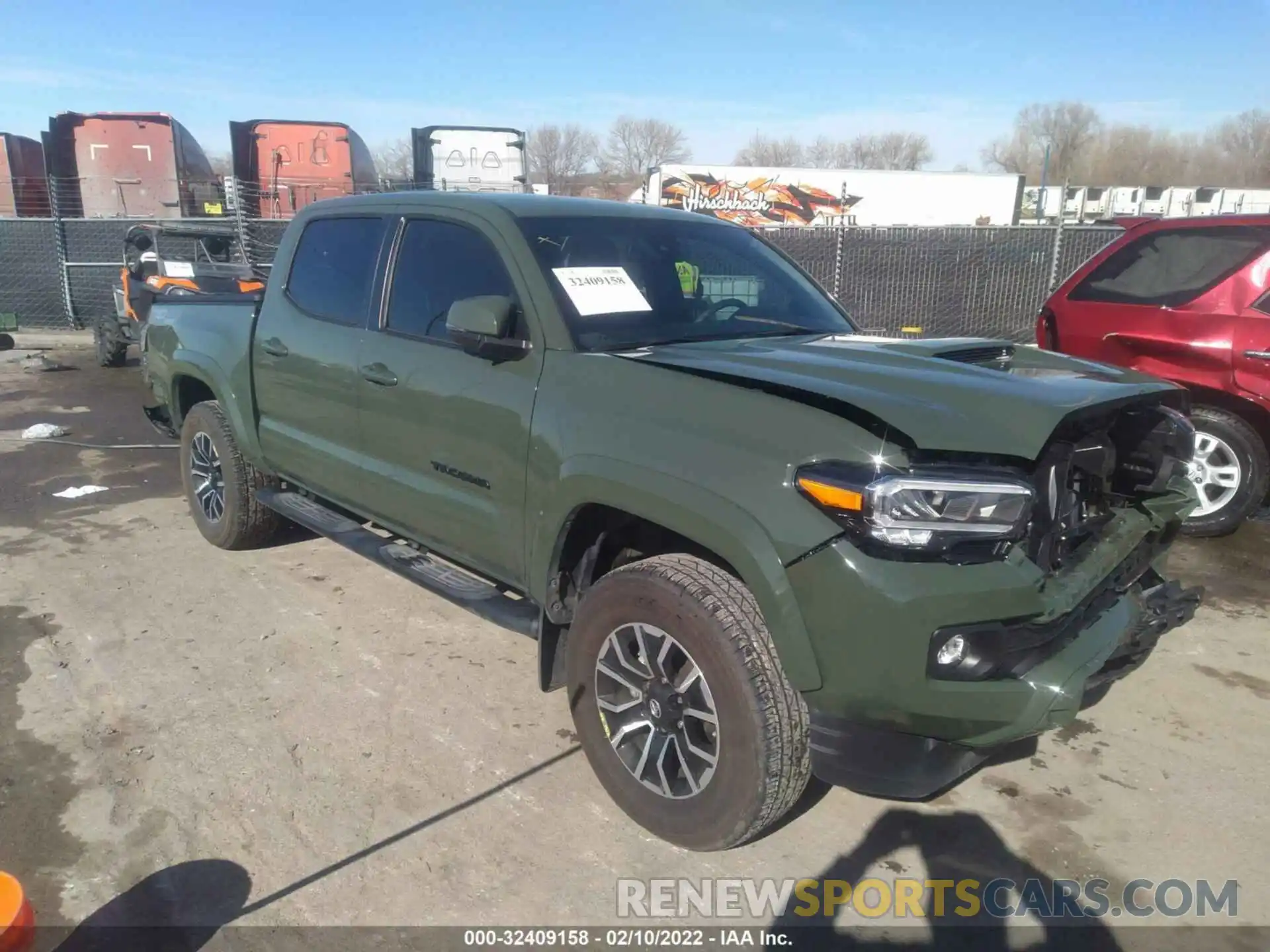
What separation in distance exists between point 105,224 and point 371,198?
13.2 metres

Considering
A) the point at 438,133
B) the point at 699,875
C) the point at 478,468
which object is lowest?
the point at 699,875

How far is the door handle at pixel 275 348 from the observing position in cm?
445

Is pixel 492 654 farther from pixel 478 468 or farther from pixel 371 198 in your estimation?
pixel 371 198

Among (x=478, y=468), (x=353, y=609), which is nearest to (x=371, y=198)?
(x=478, y=468)

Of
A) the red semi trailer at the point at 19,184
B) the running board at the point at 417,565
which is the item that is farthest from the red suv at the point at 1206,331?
the red semi trailer at the point at 19,184

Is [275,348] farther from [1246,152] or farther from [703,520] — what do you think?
[1246,152]

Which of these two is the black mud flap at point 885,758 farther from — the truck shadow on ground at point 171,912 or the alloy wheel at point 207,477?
the alloy wheel at point 207,477

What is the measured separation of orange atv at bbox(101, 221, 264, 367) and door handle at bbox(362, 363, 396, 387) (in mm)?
7972

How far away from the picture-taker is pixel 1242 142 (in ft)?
224

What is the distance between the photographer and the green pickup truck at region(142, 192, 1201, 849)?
232 centimetres

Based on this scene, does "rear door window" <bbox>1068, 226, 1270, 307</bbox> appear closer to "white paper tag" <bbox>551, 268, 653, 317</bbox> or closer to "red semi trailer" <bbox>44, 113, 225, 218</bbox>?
"white paper tag" <bbox>551, 268, 653, 317</bbox>

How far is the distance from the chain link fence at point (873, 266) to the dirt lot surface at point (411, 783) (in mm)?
→ 9049

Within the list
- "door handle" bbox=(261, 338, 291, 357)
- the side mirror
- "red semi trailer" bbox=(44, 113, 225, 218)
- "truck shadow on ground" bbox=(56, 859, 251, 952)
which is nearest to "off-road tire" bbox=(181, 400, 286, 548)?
"door handle" bbox=(261, 338, 291, 357)

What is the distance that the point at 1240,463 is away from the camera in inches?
213
